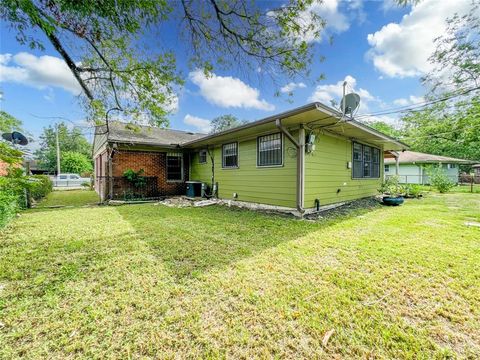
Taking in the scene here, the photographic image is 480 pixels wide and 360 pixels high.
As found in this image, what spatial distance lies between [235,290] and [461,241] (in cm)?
402

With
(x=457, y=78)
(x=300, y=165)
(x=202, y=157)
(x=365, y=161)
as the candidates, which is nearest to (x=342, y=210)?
(x=300, y=165)

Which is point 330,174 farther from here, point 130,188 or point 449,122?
point 449,122

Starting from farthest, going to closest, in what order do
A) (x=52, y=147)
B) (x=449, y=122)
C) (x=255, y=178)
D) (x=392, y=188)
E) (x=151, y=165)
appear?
1. (x=52, y=147)
2. (x=449, y=122)
3. (x=151, y=165)
4. (x=392, y=188)
5. (x=255, y=178)

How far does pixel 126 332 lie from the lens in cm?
170

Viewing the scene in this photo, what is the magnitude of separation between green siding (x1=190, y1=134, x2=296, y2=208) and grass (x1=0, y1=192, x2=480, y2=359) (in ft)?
7.43

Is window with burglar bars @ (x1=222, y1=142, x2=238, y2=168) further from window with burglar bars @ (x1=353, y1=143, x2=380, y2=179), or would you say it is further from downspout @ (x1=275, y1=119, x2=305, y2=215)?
window with burglar bars @ (x1=353, y1=143, x2=380, y2=179)

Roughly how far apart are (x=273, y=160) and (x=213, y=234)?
3.27 m

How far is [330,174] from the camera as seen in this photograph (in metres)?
6.98

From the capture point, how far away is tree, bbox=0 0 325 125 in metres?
3.46

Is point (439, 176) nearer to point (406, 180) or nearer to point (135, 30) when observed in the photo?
point (406, 180)

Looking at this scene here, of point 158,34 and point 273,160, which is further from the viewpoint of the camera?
point 273,160

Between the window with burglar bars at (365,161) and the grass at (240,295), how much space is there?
467cm

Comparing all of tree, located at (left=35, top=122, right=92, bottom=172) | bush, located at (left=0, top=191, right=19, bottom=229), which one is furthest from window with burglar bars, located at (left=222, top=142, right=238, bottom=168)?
tree, located at (left=35, top=122, right=92, bottom=172)

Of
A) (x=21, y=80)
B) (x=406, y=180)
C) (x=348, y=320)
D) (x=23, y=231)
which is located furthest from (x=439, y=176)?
(x=21, y=80)
